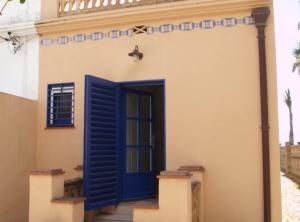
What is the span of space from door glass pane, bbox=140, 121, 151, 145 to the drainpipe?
268cm

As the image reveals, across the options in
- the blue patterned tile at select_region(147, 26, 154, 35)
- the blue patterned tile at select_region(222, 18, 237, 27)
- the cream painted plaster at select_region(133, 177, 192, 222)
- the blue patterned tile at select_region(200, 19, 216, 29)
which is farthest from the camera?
the blue patterned tile at select_region(147, 26, 154, 35)

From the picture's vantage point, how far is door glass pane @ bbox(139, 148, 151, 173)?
8.66m

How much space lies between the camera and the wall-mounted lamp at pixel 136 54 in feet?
25.8

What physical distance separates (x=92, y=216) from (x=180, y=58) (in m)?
3.32

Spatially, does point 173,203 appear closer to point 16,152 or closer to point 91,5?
point 16,152

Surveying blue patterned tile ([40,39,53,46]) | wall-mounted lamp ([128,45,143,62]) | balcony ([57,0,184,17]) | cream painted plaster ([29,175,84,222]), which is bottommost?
cream painted plaster ([29,175,84,222])

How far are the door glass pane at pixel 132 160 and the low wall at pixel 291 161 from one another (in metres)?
12.6

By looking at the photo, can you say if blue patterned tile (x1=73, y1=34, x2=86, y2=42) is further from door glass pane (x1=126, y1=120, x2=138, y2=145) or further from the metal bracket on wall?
door glass pane (x1=126, y1=120, x2=138, y2=145)

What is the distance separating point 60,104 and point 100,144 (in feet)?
6.52

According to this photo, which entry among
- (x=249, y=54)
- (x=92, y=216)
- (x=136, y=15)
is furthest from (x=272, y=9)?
(x=92, y=216)

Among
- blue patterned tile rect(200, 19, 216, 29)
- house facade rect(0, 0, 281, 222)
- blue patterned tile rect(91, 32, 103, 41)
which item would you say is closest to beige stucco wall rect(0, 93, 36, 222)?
house facade rect(0, 0, 281, 222)

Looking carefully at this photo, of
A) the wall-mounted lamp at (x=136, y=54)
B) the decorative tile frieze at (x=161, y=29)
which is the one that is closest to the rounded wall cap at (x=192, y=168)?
the wall-mounted lamp at (x=136, y=54)

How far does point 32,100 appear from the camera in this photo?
28.1 feet

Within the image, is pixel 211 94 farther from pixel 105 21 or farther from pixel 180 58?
pixel 105 21
